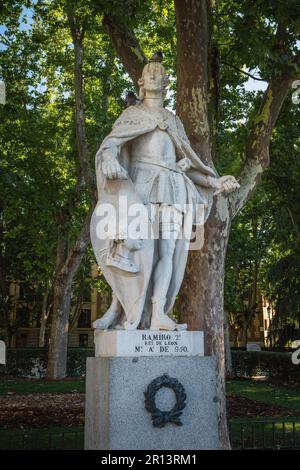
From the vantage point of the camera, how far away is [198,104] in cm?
975

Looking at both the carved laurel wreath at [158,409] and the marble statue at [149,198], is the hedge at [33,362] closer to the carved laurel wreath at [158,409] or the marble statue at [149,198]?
the marble statue at [149,198]

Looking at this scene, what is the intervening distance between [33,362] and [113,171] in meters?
23.0

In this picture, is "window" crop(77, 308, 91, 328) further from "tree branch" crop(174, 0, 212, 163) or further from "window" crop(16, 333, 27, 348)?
"tree branch" crop(174, 0, 212, 163)

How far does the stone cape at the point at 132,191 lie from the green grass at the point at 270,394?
29.6ft

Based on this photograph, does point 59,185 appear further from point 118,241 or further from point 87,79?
point 118,241

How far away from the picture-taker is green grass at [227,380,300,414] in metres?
14.9

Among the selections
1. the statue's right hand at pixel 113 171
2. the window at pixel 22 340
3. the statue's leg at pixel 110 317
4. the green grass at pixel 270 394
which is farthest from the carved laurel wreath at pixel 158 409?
the window at pixel 22 340

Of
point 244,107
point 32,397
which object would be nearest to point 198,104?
point 244,107

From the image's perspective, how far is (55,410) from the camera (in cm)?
1278

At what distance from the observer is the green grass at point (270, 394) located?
1487 centimetres

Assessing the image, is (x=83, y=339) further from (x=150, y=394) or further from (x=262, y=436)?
(x=150, y=394)

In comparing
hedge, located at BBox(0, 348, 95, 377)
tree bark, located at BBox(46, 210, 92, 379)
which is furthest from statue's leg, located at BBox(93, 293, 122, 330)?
hedge, located at BBox(0, 348, 95, 377)

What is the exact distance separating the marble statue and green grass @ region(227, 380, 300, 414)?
913 centimetres

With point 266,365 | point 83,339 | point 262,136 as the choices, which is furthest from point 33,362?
point 83,339
